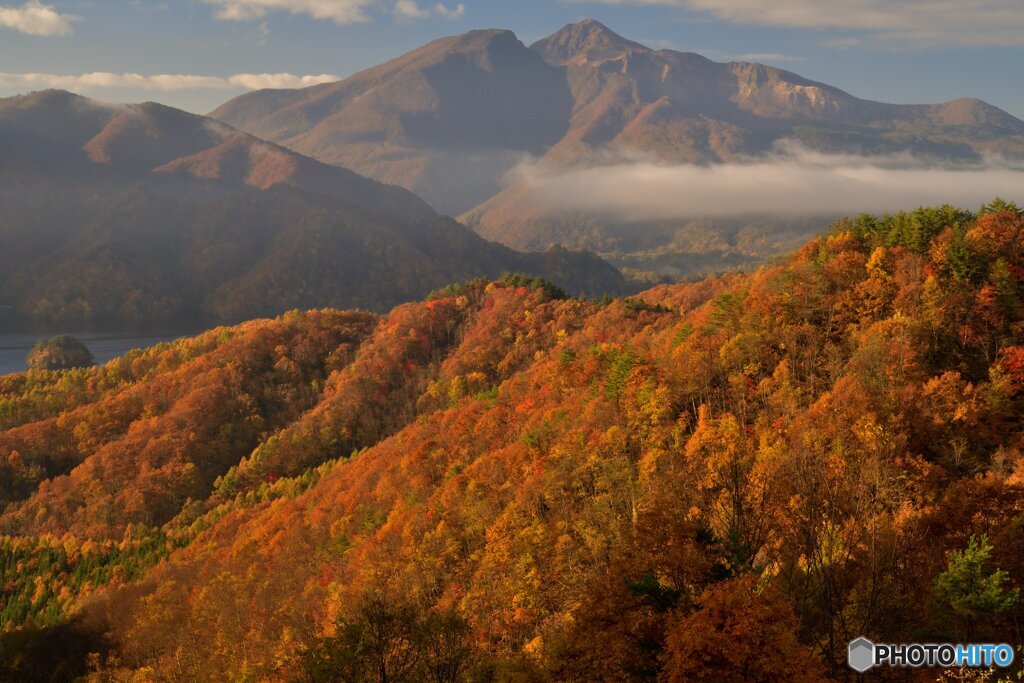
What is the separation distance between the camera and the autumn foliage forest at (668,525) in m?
34.2

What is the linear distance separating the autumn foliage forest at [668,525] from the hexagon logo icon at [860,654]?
0.99 meters

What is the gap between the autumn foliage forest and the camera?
3425cm

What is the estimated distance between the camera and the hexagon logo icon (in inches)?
1212

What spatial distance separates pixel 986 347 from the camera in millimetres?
68812

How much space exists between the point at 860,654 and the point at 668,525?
33.7 feet

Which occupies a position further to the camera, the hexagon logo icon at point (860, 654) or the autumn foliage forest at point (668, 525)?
the autumn foliage forest at point (668, 525)

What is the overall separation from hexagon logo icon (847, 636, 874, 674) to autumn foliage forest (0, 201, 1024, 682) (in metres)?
0.99

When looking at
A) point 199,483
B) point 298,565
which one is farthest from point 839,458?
point 199,483

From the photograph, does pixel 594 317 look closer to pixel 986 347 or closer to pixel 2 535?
pixel 986 347

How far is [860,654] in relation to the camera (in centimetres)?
3108

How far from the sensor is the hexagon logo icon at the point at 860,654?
30.8 meters

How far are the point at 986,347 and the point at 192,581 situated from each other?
117647 mm

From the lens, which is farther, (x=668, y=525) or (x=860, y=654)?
(x=668, y=525)

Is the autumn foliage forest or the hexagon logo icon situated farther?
the autumn foliage forest
